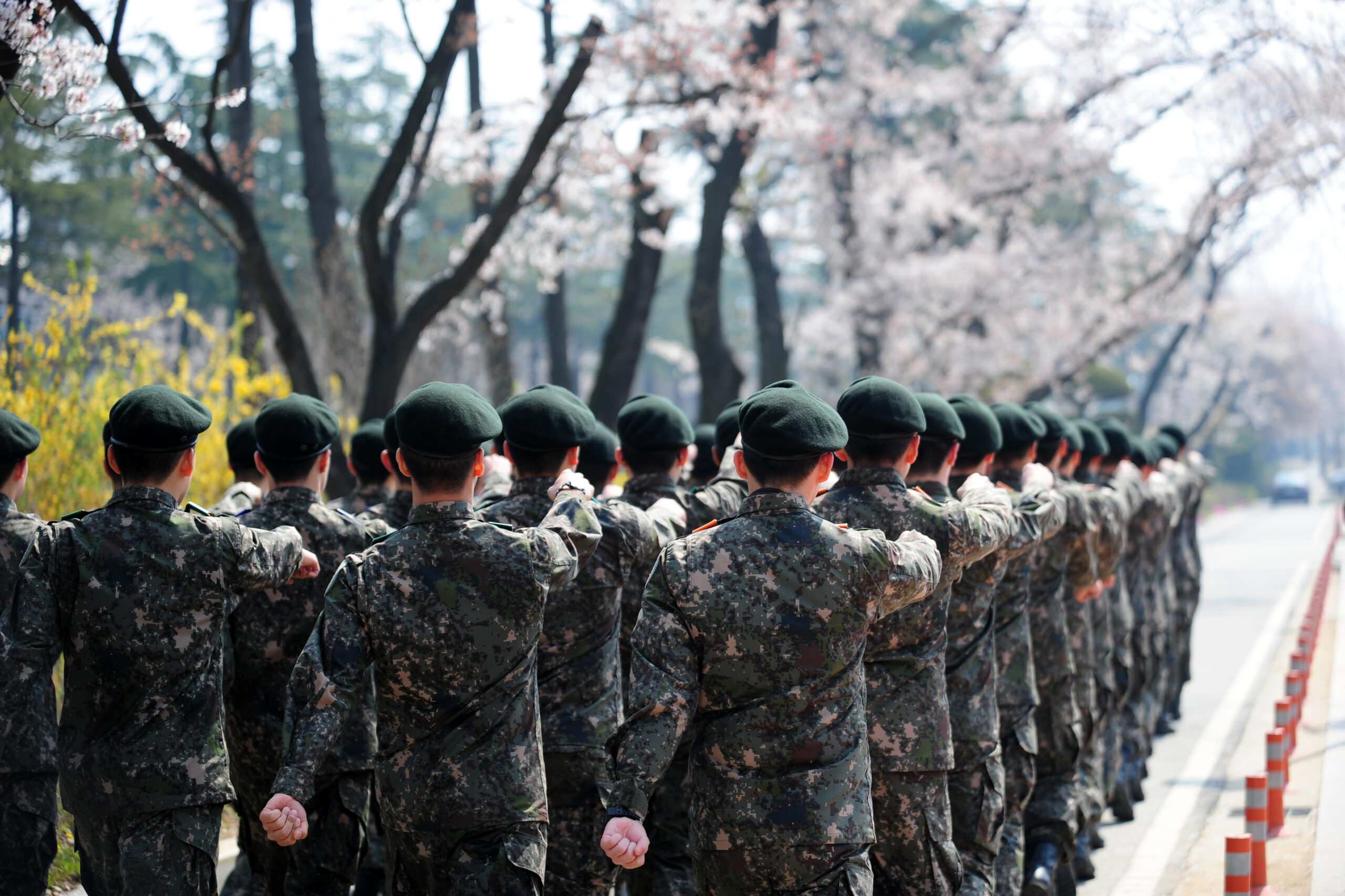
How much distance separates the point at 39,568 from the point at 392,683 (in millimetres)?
1115

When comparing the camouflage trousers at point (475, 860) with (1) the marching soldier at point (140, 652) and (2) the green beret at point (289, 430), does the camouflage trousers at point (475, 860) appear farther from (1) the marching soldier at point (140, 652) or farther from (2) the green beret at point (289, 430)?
(2) the green beret at point (289, 430)

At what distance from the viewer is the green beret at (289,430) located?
15.1ft

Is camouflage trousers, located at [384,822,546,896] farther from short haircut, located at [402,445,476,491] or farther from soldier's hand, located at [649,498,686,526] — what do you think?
soldier's hand, located at [649,498,686,526]

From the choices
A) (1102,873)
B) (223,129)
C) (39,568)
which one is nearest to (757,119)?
(1102,873)

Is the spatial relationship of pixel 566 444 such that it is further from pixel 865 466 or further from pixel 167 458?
pixel 167 458

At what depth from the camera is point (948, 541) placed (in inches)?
153

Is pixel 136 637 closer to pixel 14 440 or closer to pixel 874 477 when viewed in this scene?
pixel 14 440

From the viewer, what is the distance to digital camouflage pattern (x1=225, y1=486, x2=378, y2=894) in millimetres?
4504

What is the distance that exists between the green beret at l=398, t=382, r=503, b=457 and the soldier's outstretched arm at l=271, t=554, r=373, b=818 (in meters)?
0.37

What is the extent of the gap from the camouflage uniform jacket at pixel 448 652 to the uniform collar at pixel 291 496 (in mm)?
1230

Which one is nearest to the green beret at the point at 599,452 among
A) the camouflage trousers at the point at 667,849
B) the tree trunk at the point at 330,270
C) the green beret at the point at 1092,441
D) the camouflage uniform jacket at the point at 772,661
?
the camouflage trousers at the point at 667,849

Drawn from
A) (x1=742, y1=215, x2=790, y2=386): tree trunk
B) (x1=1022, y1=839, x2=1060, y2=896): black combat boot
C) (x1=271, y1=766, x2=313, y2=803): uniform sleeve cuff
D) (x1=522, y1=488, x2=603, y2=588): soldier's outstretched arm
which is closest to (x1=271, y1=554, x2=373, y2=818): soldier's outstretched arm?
(x1=271, y1=766, x2=313, y2=803): uniform sleeve cuff

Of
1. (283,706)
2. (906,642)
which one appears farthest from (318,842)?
(906,642)

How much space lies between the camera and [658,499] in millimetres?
5082
